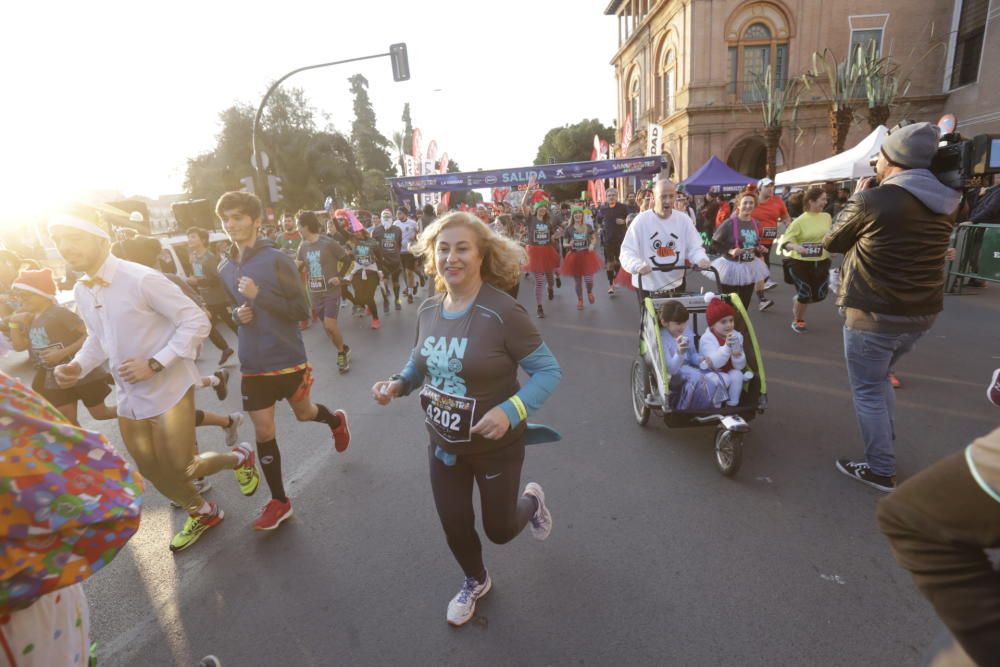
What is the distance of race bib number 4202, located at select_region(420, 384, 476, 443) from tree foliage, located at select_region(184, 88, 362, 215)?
3577cm

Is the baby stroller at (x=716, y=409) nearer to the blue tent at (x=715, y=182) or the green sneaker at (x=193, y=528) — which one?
the green sneaker at (x=193, y=528)

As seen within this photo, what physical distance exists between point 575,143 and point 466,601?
71.9 m

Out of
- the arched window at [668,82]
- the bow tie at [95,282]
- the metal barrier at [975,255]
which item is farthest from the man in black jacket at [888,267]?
the arched window at [668,82]

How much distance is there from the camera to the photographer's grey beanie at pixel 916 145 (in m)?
2.85

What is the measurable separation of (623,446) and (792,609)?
6.14ft

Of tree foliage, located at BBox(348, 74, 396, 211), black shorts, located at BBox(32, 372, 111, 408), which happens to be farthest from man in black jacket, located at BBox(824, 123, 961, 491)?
tree foliage, located at BBox(348, 74, 396, 211)

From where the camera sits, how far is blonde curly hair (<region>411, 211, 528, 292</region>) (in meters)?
2.25

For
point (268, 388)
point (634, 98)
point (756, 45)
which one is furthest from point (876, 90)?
point (268, 388)

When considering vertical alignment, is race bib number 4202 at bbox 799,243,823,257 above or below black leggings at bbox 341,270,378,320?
above

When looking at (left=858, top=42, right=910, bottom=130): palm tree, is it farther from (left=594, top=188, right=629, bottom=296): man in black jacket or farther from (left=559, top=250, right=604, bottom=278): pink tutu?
(left=559, top=250, right=604, bottom=278): pink tutu

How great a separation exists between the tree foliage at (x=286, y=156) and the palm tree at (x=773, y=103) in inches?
1066

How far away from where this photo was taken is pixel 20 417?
1127 mm

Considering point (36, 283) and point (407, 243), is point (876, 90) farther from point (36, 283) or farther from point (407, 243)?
point (36, 283)

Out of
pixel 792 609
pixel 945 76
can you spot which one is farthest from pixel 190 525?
pixel 945 76
